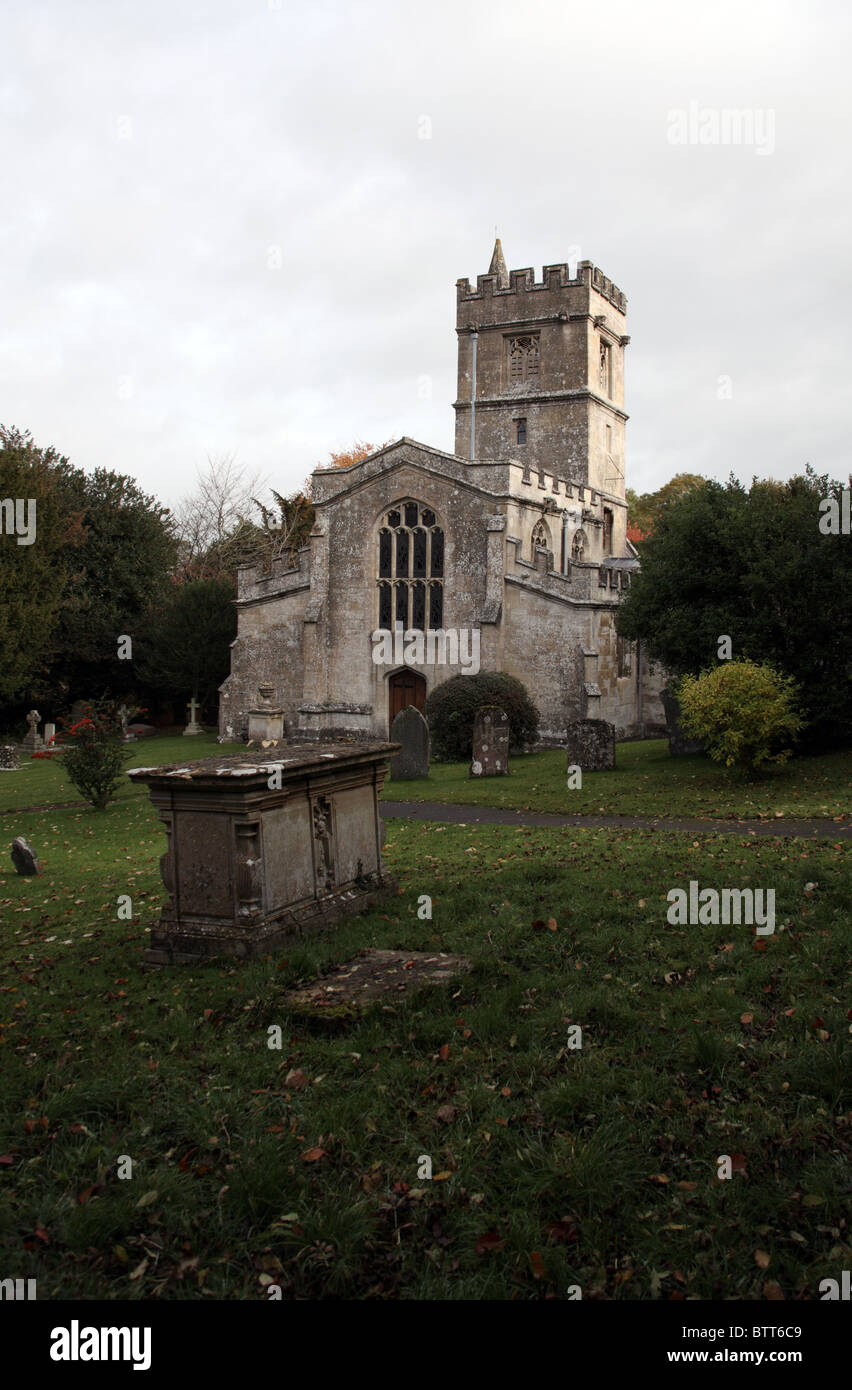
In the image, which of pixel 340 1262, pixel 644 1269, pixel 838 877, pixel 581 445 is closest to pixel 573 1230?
pixel 644 1269

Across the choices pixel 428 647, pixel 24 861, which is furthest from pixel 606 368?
pixel 24 861

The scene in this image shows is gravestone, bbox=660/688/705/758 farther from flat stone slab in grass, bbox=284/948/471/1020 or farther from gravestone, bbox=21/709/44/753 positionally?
gravestone, bbox=21/709/44/753

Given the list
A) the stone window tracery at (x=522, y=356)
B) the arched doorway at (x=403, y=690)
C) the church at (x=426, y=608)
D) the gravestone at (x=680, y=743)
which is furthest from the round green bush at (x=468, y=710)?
the stone window tracery at (x=522, y=356)

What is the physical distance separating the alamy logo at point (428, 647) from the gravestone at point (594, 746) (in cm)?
768

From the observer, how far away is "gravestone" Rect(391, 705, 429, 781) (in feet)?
64.3

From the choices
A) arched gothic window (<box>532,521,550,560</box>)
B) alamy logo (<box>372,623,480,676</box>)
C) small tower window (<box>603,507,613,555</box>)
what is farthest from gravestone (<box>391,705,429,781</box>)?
small tower window (<box>603,507,613,555</box>)

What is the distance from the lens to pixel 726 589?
19.8 meters

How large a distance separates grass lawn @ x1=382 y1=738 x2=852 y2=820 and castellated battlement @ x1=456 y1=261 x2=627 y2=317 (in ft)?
74.6

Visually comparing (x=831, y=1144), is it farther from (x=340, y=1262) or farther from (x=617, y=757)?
(x=617, y=757)

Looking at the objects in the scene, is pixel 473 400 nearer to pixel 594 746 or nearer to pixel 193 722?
pixel 193 722

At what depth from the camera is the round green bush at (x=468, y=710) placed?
24.2 metres

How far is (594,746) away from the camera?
19203 mm

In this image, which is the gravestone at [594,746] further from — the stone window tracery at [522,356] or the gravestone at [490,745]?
the stone window tracery at [522,356]

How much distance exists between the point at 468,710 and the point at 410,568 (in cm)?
589
